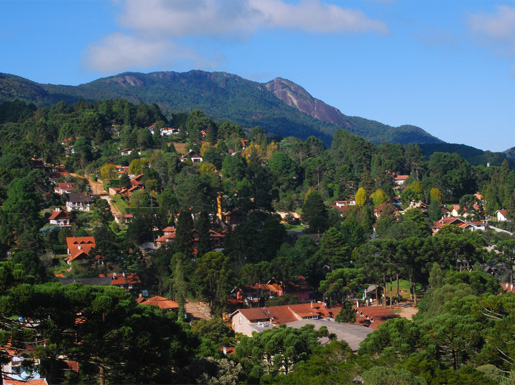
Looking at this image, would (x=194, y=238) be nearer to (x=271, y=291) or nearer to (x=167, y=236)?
(x=167, y=236)

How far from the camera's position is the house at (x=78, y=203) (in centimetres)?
5572

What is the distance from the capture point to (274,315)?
3616cm

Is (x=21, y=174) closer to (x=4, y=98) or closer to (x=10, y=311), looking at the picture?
(x=10, y=311)

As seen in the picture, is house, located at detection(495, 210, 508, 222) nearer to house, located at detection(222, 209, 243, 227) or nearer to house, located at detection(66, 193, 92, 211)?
house, located at detection(222, 209, 243, 227)

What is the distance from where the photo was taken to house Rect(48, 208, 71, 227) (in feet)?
166

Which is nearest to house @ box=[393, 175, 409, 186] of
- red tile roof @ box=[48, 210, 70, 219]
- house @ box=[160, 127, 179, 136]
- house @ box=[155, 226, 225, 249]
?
house @ box=[160, 127, 179, 136]

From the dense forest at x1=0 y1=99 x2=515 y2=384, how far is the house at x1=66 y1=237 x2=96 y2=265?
61 centimetres

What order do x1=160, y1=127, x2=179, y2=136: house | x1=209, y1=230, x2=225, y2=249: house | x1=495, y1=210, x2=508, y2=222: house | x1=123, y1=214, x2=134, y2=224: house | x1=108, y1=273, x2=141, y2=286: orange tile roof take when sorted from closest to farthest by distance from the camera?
x1=108, y1=273, x2=141, y2=286: orange tile roof < x1=209, y1=230, x2=225, y2=249: house < x1=123, y1=214, x2=134, y2=224: house < x1=495, y1=210, x2=508, y2=222: house < x1=160, y1=127, x2=179, y2=136: house

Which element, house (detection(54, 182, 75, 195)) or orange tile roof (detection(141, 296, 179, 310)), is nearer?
orange tile roof (detection(141, 296, 179, 310))

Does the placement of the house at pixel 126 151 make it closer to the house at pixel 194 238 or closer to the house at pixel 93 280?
the house at pixel 194 238

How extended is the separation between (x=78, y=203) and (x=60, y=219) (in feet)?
17.6

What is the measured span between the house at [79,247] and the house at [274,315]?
40.1ft

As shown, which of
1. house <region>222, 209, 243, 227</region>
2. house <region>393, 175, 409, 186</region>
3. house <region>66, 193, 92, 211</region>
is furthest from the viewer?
house <region>393, 175, 409, 186</region>

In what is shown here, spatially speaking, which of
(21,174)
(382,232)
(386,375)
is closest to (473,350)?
(386,375)
